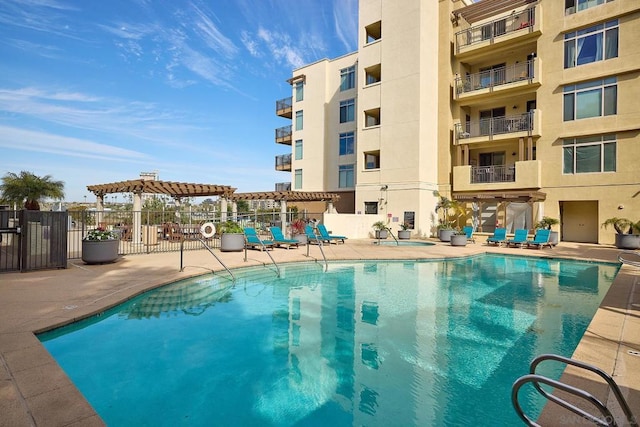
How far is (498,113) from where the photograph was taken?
23.6 meters

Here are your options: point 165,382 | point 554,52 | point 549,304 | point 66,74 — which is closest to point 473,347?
point 549,304

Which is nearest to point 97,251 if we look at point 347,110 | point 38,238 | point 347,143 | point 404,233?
point 38,238

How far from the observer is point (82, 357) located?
189 inches

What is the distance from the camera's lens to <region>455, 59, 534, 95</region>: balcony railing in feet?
70.3

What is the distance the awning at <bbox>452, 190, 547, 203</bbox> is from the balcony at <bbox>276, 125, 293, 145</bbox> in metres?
17.8

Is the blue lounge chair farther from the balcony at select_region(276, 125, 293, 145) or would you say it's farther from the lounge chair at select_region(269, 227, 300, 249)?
the balcony at select_region(276, 125, 293, 145)

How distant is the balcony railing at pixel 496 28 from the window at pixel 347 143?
9724 mm

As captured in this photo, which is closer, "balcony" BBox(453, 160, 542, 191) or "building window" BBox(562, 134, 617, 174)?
"building window" BBox(562, 134, 617, 174)

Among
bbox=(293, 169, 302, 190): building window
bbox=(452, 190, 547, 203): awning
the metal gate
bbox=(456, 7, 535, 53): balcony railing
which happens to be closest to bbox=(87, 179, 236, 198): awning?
the metal gate

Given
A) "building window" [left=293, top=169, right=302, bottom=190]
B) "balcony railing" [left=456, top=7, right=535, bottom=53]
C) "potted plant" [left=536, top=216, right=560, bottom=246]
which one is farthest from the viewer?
"building window" [left=293, top=169, right=302, bottom=190]

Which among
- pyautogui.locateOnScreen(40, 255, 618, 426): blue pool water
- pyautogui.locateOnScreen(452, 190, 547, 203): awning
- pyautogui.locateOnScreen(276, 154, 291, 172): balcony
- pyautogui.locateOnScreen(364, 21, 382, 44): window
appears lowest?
pyautogui.locateOnScreen(40, 255, 618, 426): blue pool water

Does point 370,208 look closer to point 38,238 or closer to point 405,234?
point 405,234

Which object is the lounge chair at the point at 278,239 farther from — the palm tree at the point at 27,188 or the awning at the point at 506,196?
the palm tree at the point at 27,188

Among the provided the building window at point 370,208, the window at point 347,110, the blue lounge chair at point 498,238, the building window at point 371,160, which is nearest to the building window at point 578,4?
the blue lounge chair at point 498,238
